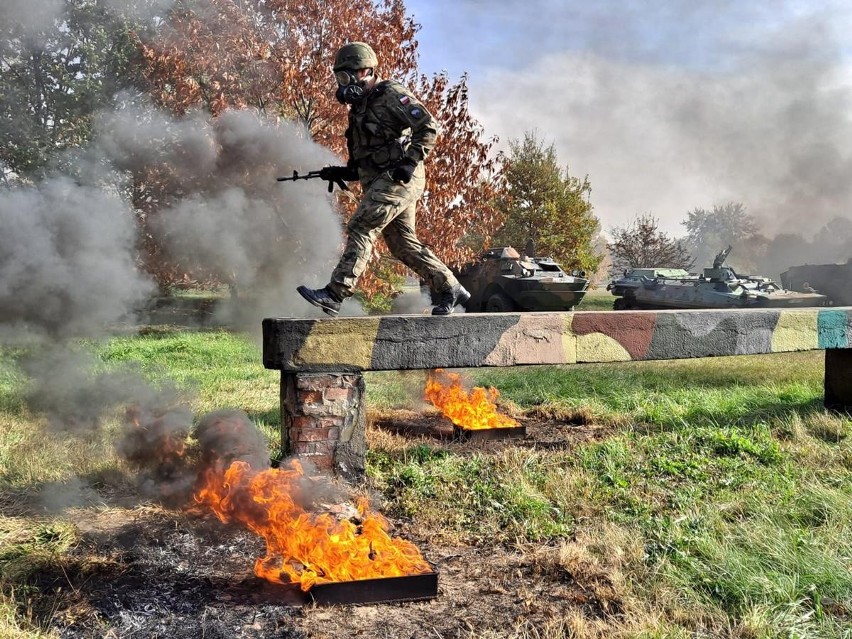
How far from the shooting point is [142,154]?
594 centimetres

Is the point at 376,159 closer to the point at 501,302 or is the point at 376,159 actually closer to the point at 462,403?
the point at 462,403

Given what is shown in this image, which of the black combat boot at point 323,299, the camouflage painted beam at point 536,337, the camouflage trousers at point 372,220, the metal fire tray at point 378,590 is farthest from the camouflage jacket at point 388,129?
the metal fire tray at point 378,590

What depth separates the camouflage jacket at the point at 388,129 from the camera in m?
4.36

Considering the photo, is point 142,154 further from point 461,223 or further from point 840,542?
point 840,542

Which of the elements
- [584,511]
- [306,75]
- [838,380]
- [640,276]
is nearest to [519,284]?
[640,276]

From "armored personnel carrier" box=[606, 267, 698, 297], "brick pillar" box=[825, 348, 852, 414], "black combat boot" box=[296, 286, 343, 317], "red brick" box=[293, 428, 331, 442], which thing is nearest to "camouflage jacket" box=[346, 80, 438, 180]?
"black combat boot" box=[296, 286, 343, 317]

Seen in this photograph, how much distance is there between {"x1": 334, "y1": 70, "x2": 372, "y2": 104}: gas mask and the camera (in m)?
4.40

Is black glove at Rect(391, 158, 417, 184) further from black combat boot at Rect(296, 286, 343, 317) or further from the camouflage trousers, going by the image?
black combat boot at Rect(296, 286, 343, 317)

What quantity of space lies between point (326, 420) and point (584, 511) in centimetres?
154

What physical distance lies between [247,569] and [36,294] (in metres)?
2.45

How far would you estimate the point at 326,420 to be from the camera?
4.26m

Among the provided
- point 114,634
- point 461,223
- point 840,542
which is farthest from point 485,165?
point 114,634

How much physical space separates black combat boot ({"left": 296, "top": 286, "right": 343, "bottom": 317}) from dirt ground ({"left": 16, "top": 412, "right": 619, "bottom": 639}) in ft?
4.50

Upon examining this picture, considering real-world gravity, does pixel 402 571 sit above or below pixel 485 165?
below
